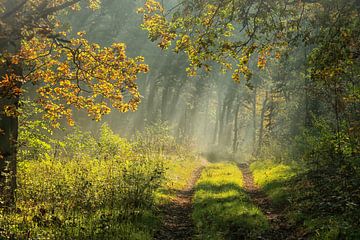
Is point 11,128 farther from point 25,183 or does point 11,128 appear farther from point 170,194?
point 170,194

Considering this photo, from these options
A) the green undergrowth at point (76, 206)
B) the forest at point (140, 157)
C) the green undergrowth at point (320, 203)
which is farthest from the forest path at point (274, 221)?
the green undergrowth at point (76, 206)

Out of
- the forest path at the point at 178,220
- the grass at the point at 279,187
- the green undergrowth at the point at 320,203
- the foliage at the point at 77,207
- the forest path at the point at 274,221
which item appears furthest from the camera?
the grass at the point at 279,187

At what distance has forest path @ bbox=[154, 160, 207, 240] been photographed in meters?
10.2

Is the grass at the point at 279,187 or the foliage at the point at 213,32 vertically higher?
the foliage at the point at 213,32

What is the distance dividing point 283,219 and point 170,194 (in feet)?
18.7

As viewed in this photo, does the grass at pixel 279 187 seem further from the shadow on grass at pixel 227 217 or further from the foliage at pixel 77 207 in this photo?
the foliage at pixel 77 207

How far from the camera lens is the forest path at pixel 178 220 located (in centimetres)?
1023

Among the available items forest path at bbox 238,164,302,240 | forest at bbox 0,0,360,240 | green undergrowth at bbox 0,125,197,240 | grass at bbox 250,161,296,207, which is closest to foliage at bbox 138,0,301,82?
forest at bbox 0,0,360,240

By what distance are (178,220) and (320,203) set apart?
427 cm

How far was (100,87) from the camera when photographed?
1167 cm

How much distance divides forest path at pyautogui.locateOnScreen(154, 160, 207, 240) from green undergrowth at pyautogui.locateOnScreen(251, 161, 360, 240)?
118 inches

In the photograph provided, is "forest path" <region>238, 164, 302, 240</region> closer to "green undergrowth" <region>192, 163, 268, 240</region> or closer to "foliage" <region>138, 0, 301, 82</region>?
"green undergrowth" <region>192, 163, 268, 240</region>

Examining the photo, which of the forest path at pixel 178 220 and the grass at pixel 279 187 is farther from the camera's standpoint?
the grass at pixel 279 187

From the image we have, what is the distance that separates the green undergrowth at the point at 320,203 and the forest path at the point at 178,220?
2998 millimetres
